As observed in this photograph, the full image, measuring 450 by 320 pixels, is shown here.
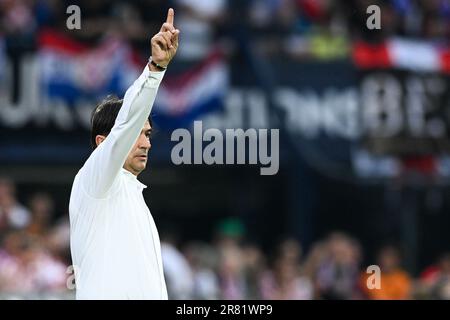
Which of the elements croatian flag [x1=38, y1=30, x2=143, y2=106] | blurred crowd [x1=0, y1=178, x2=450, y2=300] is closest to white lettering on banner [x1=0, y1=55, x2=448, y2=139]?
croatian flag [x1=38, y1=30, x2=143, y2=106]

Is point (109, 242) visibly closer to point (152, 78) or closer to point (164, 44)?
point (152, 78)

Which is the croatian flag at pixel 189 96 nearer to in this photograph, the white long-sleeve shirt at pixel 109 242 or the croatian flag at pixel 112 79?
the croatian flag at pixel 112 79

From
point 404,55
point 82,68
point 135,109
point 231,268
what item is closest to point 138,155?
point 135,109

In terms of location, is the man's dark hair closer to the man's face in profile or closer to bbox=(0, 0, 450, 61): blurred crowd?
the man's face in profile

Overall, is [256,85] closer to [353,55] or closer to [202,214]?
[353,55]

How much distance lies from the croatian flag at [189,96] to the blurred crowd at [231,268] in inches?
54.9

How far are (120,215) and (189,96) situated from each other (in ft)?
31.9

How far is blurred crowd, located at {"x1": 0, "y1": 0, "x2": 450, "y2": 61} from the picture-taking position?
51.8 ft

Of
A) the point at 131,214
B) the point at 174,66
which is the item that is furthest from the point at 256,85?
the point at 131,214

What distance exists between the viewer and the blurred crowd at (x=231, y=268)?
12.3 m

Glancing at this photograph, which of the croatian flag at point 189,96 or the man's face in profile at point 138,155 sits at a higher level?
the croatian flag at point 189,96

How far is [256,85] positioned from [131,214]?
33.4 feet

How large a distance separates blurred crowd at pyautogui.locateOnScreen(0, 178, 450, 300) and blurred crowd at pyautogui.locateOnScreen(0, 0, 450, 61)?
2265 mm

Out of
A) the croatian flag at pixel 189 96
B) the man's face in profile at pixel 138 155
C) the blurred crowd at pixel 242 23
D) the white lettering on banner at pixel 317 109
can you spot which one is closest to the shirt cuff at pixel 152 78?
the man's face in profile at pixel 138 155
